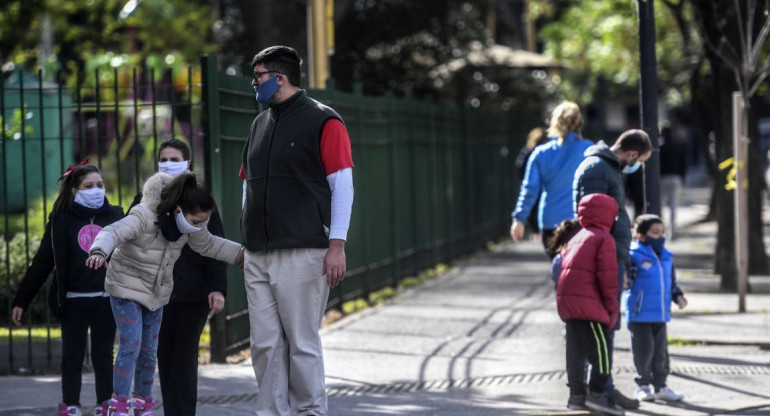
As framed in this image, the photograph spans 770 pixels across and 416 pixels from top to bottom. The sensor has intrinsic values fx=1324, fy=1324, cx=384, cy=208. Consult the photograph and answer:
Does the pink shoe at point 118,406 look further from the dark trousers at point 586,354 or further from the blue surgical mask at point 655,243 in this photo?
the blue surgical mask at point 655,243

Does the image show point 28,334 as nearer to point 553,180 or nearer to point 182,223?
point 182,223

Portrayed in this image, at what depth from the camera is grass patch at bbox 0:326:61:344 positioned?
895 cm

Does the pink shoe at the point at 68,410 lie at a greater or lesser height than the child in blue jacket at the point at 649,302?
lesser

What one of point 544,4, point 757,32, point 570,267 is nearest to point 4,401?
point 570,267

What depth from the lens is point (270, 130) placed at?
6176 mm

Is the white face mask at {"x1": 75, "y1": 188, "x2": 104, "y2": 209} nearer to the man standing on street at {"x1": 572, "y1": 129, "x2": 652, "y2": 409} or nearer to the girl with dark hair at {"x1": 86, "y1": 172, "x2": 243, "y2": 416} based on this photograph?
the girl with dark hair at {"x1": 86, "y1": 172, "x2": 243, "y2": 416}

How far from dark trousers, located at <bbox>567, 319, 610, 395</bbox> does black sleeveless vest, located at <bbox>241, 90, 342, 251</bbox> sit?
6.45ft

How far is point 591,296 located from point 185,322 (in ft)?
7.34

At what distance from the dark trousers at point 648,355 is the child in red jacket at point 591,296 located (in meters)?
0.50

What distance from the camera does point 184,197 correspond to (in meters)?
6.25

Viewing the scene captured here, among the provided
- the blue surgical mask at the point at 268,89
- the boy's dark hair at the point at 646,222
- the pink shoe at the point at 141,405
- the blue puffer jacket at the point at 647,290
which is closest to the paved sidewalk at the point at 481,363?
the blue puffer jacket at the point at 647,290

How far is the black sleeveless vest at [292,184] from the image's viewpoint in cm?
605

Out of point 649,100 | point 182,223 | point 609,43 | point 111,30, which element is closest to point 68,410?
point 182,223

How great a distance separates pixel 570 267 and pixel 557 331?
143 inches
